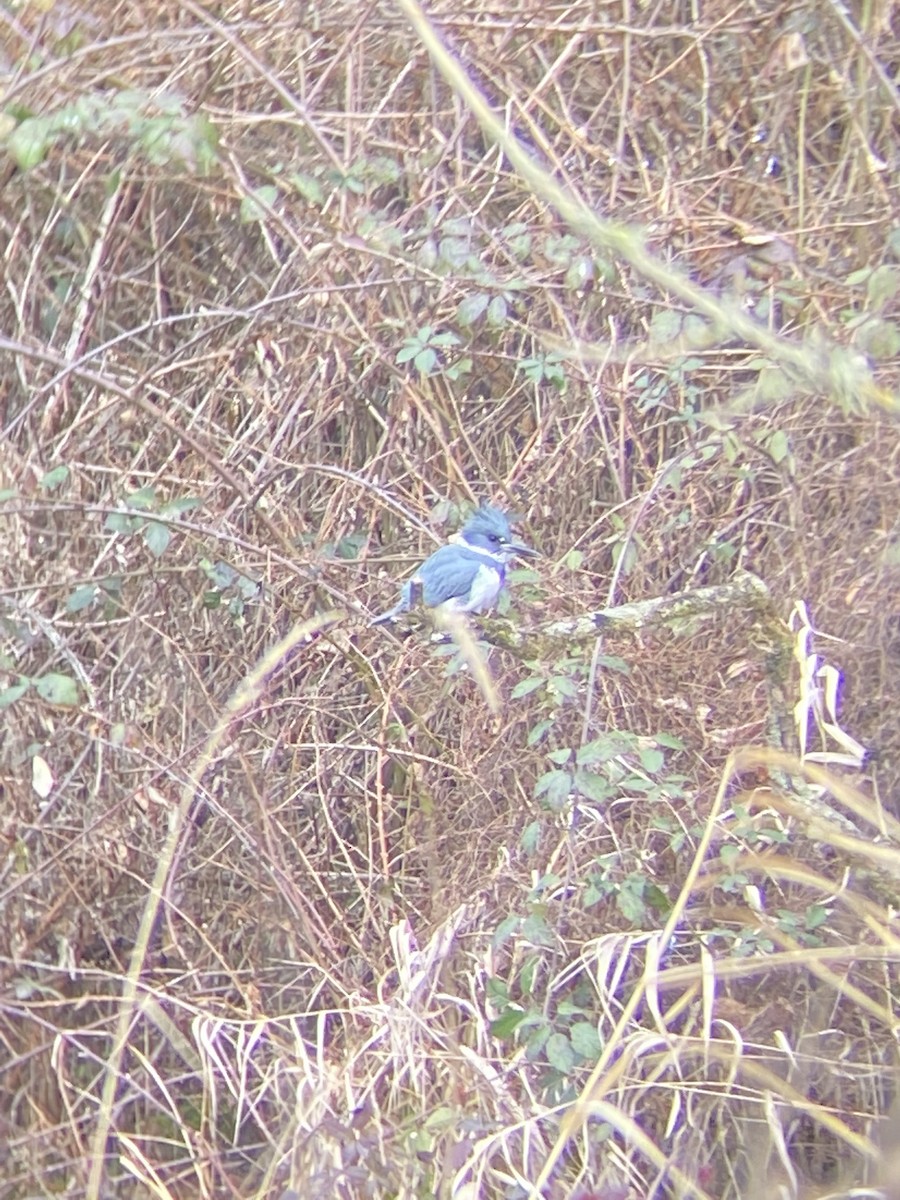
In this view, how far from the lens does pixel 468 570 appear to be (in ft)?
8.91

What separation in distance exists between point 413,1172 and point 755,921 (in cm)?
76

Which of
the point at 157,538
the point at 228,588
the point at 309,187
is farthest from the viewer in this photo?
the point at 228,588

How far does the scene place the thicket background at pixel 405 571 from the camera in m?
2.29

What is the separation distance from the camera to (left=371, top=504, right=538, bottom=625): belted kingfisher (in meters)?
2.69

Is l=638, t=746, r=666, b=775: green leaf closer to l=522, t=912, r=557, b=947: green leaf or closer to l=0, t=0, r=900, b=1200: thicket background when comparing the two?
l=0, t=0, r=900, b=1200: thicket background

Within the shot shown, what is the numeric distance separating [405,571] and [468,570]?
→ 1.35ft

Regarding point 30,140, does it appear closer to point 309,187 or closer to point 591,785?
point 309,187

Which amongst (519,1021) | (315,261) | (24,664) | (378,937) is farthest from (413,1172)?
(315,261)

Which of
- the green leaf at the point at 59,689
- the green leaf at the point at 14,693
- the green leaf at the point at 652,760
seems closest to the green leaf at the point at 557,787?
the green leaf at the point at 652,760

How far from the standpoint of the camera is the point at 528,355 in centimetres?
312

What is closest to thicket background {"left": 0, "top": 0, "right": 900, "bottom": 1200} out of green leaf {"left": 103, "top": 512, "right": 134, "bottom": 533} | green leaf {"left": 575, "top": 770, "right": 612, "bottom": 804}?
green leaf {"left": 103, "top": 512, "right": 134, "bottom": 533}

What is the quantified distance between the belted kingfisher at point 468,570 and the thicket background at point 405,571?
0.06 m

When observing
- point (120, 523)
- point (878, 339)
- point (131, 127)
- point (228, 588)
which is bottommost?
point (228, 588)

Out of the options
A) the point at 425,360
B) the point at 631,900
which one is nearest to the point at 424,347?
the point at 425,360
